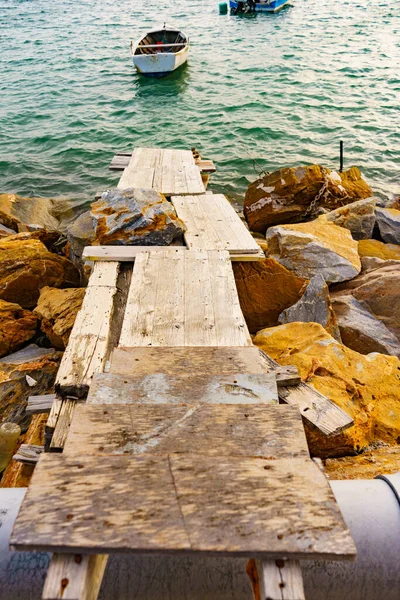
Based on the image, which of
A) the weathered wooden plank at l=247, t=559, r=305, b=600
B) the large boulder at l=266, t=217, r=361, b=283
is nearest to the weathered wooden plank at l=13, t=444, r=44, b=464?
the weathered wooden plank at l=247, t=559, r=305, b=600

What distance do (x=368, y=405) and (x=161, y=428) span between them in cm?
211

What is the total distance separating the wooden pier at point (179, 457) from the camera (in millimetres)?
1790

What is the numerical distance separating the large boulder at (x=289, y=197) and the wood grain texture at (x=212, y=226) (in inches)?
106

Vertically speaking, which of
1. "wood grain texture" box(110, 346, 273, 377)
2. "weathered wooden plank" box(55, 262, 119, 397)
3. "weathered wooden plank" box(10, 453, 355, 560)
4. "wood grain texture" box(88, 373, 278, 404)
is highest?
"weathered wooden plank" box(10, 453, 355, 560)


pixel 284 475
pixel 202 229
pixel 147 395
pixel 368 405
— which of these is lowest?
pixel 368 405

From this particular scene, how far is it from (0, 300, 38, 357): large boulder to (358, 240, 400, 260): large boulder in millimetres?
4787

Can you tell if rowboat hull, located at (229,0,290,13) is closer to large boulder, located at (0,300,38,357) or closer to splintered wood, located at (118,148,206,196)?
splintered wood, located at (118,148,206,196)

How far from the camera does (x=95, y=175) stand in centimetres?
1334

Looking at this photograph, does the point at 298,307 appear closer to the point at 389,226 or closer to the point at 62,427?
the point at 62,427

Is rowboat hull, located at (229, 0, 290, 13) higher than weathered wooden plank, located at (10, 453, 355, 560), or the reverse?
weathered wooden plank, located at (10, 453, 355, 560)

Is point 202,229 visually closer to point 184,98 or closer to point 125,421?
point 125,421

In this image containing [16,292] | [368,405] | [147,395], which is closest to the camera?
[147,395]

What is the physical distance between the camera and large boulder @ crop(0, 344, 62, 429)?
490 centimetres

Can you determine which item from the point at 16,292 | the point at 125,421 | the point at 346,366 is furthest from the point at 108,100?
the point at 125,421
